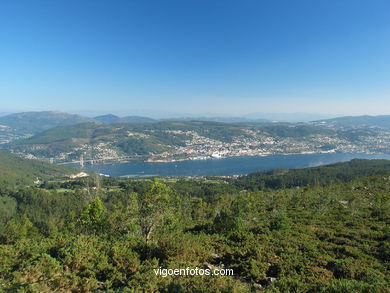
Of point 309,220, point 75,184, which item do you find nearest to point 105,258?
point 309,220

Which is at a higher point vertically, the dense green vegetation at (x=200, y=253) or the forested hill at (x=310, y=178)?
the dense green vegetation at (x=200, y=253)

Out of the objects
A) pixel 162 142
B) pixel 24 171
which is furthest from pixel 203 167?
pixel 162 142

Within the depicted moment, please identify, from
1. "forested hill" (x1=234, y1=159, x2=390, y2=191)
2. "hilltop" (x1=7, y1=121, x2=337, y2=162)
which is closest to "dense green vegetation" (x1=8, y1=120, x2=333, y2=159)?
"hilltop" (x1=7, y1=121, x2=337, y2=162)

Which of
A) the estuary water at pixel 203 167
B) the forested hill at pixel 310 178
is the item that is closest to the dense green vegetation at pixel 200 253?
the forested hill at pixel 310 178

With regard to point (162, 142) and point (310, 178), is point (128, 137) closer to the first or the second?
point (162, 142)

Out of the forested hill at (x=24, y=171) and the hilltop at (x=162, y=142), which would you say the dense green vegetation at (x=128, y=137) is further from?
the forested hill at (x=24, y=171)

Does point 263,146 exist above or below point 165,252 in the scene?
below

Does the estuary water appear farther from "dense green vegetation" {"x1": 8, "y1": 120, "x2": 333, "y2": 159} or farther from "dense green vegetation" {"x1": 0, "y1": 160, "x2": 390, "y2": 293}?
"dense green vegetation" {"x1": 0, "y1": 160, "x2": 390, "y2": 293}

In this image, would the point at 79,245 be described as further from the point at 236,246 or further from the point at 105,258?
the point at 236,246
